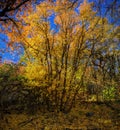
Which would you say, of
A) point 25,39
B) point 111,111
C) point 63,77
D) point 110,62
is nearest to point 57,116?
point 63,77

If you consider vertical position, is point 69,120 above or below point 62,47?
below

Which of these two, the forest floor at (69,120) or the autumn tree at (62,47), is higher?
the autumn tree at (62,47)

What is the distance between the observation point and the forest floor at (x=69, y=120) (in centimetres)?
1359

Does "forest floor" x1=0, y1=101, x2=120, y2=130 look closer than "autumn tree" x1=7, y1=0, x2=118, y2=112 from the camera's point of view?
Yes

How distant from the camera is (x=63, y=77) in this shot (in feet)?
58.1

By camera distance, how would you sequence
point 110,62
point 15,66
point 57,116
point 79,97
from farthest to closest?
point 110,62 < point 79,97 < point 15,66 < point 57,116

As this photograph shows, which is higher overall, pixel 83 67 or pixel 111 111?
pixel 83 67

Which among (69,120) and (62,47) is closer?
(69,120)

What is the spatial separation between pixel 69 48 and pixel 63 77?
7.03ft

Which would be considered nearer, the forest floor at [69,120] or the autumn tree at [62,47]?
the forest floor at [69,120]

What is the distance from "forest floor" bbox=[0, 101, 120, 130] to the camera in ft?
44.6

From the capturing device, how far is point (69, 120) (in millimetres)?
15453

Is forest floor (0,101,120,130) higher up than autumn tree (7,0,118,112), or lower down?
lower down

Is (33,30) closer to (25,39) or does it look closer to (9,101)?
(25,39)
